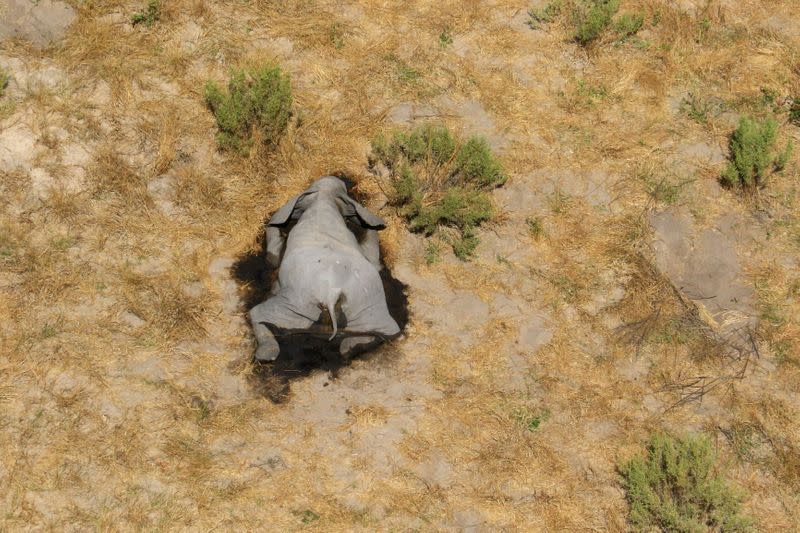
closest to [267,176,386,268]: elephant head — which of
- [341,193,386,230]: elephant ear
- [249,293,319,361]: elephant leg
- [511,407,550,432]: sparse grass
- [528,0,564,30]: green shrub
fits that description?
[341,193,386,230]: elephant ear

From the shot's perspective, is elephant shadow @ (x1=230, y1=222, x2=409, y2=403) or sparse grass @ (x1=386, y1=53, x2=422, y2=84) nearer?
elephant shadow @ (x1=230, y1=222, x2=409, y2=403)

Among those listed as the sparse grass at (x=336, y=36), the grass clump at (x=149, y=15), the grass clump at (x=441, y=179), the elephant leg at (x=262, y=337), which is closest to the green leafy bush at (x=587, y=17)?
the grass clump at (x=441, y=179)

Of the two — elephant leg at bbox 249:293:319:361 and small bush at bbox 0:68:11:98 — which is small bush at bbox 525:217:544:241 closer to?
elephant leg at bbox 249:293:319:361

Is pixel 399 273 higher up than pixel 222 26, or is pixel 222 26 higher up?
pixel 222 26

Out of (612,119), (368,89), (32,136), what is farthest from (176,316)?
(612,119)

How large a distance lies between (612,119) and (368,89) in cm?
345

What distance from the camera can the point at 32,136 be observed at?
791 cm

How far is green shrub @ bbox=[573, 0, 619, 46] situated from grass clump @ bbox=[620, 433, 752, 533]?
19.8 feet

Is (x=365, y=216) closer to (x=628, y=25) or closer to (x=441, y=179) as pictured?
(x=441, y=179)

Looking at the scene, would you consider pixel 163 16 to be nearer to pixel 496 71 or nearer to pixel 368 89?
pixel 368 89

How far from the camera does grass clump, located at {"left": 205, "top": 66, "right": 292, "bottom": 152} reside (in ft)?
26.7

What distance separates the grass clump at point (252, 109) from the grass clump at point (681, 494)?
5723 mm

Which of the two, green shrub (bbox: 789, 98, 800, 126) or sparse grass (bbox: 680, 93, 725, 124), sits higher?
green shrub (bbox: 789, 98, 800, 126)

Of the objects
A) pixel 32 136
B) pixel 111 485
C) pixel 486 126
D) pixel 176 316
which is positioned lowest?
pixel 111 485
